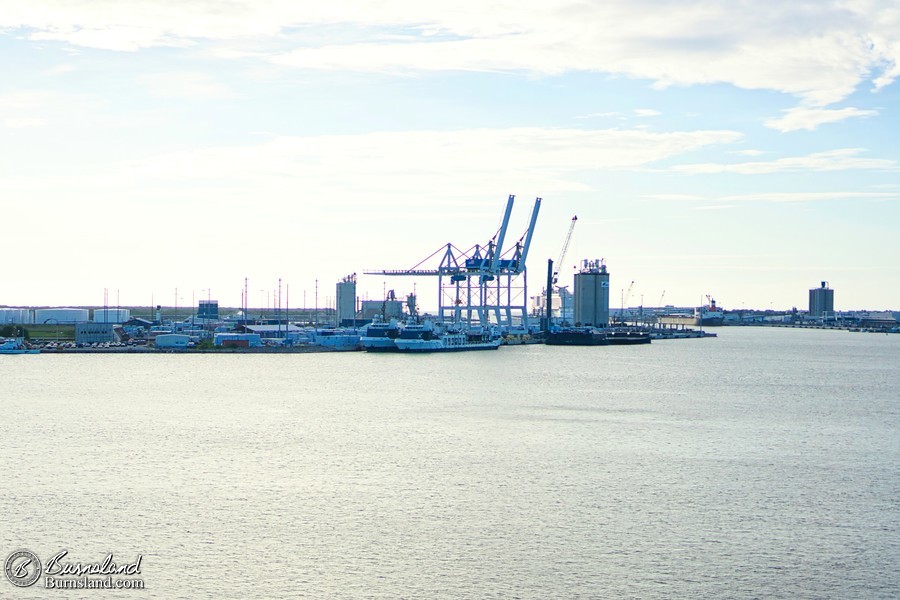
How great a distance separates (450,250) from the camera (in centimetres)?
9350

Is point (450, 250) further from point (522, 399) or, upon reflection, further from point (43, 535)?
point (43, 535)

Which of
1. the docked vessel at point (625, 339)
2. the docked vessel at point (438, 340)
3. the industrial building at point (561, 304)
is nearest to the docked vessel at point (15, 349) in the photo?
the docked vessel at point (438, 340)

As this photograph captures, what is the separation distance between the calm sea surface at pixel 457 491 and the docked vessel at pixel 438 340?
3252 cm

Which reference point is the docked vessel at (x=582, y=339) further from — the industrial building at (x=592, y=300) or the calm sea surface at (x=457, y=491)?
the calm sea surface at (x=457, y=491)

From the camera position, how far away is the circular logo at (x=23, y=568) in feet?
52.0

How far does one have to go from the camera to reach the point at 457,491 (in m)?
22.3

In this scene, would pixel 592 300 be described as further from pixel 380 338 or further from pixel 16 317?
pixel 16 317

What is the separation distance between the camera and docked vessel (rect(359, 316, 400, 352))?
254ft

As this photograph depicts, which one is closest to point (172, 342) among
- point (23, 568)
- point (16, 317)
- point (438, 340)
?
point (438, 340)

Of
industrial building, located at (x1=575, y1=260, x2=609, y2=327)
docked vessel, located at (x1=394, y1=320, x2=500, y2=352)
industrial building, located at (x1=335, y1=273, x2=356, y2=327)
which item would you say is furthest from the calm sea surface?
industrial building, located at (x1=575, y1=260, x2=609, y2=327)

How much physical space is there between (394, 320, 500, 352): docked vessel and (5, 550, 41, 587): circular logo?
59655 mm

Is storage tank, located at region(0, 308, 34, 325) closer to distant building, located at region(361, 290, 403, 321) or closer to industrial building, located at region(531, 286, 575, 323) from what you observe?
distant building, located at region(361, 290, 403, 321)

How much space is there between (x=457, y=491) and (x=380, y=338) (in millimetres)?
56237

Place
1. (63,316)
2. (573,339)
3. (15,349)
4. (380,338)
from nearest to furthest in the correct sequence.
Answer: (15,349), (380,338), (573,339), (63,316)
